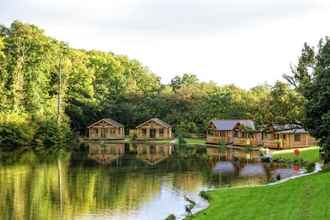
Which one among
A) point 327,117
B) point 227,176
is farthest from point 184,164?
point 327,117

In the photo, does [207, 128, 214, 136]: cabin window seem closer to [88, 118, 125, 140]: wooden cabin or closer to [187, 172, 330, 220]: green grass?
[88, 118, 125, 140]: wooden cabin

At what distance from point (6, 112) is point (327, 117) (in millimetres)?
52121

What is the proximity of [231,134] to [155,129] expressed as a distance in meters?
17.2

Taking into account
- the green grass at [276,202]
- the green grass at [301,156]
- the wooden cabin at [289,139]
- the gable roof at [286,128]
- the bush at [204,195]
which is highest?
the gable roof at [286,128]

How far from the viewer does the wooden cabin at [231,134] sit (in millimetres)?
63000

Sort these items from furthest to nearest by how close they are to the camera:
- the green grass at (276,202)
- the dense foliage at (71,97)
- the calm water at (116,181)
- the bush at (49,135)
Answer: the dense foliage at (71,97), the bush at (49,135), the calm water at (116,181), the green grass at (276,202)

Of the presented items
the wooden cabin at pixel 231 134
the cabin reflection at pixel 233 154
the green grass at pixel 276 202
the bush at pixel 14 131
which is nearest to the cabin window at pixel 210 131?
the wooden cabin at pixel 231 134

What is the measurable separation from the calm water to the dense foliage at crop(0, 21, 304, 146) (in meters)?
18.9

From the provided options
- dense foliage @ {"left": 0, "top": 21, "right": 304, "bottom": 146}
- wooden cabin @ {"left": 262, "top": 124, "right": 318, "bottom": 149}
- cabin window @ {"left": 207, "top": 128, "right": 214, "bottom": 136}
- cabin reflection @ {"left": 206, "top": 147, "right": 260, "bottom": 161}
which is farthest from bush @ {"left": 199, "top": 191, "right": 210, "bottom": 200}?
cabin window @ {"left": 207, "top": 128, "right": 214, "bottom": 136}

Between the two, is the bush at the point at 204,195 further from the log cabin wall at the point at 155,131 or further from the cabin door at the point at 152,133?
the cabin door at the point at 152,133

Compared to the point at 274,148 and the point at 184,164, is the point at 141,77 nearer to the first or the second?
the point at 274,148

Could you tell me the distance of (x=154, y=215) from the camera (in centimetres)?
2336

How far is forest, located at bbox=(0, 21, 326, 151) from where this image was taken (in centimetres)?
7125

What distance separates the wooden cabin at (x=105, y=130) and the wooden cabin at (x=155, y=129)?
335 centimetres
